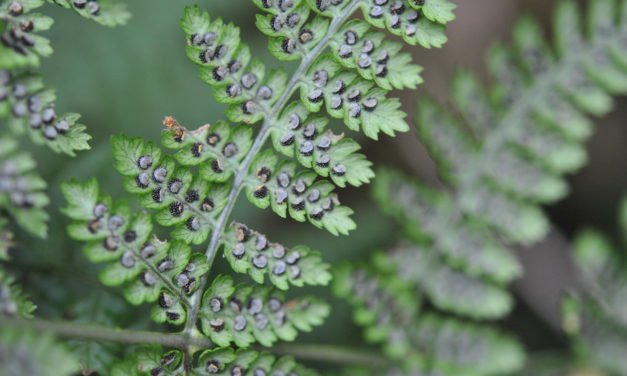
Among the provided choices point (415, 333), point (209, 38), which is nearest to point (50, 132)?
point (209, 38)

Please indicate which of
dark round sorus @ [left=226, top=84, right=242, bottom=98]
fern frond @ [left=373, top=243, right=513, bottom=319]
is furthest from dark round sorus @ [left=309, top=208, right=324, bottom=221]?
fern frond @ [left=373, top=243, right=513, bottom=319]

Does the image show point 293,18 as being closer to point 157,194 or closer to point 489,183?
point 157,194

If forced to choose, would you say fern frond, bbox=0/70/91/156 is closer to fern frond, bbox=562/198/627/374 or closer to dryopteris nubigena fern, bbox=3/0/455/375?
Result: dryopteris nubigena fern, bbox=3/0/455/375

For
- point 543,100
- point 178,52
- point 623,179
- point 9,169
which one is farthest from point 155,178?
point 623,179

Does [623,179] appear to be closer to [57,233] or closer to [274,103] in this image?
[274,103]

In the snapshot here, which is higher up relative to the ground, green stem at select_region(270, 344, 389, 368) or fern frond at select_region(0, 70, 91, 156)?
fern frond at select_region(0, 70, 91, 156)

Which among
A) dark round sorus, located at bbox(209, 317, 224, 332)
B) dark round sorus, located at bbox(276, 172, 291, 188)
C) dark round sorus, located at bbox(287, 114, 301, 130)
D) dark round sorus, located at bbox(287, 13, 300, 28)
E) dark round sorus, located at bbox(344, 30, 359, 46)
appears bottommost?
dark round sorus, located at bbox(209, 317, 224, 332)
